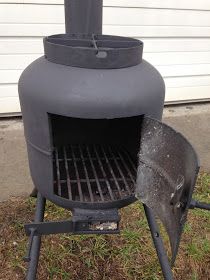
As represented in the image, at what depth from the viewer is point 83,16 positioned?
4.86 ft

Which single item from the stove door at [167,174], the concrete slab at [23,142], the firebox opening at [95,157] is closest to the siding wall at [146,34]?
the concrete slab at [23,142]

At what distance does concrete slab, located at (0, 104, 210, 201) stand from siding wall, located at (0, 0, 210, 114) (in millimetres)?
154

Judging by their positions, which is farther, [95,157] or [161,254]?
[95,157]

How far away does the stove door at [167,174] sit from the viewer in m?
1.06

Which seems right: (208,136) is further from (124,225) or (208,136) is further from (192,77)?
(124,225)

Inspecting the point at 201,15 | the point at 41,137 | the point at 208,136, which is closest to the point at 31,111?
the point at 41,137

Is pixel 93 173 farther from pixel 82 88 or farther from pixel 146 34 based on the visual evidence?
pixel 146 34

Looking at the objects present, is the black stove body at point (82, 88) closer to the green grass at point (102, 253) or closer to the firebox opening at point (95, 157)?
the firebox opening at point (95, 157)

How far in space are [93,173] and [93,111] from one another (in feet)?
2.01

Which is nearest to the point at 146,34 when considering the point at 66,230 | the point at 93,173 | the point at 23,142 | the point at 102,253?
the point at 23,142

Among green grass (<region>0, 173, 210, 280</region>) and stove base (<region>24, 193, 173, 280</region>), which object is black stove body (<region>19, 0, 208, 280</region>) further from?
green grass (<region>0, 173, 210, 280</region>)

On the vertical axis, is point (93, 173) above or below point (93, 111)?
Result: below

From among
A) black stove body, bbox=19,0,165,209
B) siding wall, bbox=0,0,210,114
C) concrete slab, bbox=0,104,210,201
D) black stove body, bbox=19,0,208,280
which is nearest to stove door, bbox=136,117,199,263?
black stove body, bbox=19,0,208,280

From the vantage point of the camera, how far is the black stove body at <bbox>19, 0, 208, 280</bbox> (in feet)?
3.92
